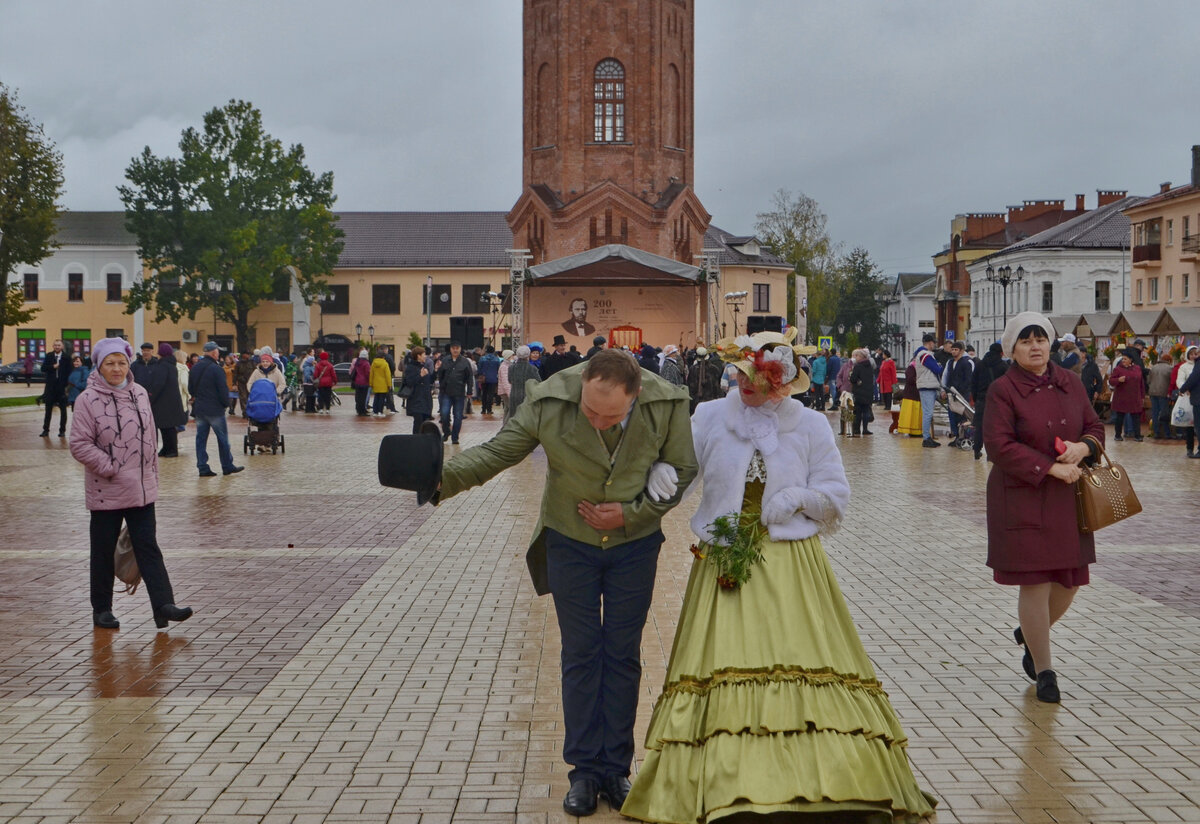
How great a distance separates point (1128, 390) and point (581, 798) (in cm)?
2266

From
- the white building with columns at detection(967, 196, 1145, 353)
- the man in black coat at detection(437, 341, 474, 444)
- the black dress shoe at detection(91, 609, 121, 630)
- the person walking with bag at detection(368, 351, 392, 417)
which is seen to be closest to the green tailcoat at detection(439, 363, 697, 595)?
the black dress shoe at detection(91, 609, 121, 630)

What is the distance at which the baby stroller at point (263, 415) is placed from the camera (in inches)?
855

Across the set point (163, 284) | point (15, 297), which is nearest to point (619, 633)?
point (15, 297)

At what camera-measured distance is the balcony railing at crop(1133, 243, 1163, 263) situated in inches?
2702

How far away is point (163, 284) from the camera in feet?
261

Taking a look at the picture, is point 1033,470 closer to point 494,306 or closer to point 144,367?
point 144,367

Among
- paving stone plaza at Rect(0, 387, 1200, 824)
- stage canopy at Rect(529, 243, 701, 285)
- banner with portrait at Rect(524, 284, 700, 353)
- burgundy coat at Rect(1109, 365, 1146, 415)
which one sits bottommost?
paving stone plaza at Rect(0, 387, 1200, 824)

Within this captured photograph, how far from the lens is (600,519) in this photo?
495 centimetres

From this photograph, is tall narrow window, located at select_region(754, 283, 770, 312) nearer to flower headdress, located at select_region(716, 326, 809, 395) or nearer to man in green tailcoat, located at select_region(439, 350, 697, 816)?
flower headdress, located at select_region(716, 326, 809, 395)

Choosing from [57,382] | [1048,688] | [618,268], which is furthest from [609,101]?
[1048,688]

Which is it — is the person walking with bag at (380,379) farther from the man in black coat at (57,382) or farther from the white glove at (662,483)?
the white glove at (662,483)

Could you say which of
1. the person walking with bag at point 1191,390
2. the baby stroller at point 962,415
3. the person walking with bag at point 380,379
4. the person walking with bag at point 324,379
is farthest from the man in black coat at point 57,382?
the person walking with bag at point 1191,390

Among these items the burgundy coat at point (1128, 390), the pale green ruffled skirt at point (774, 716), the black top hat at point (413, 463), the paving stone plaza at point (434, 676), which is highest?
the black top hat at point (413, 463)

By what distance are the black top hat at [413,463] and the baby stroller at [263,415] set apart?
17.3m
